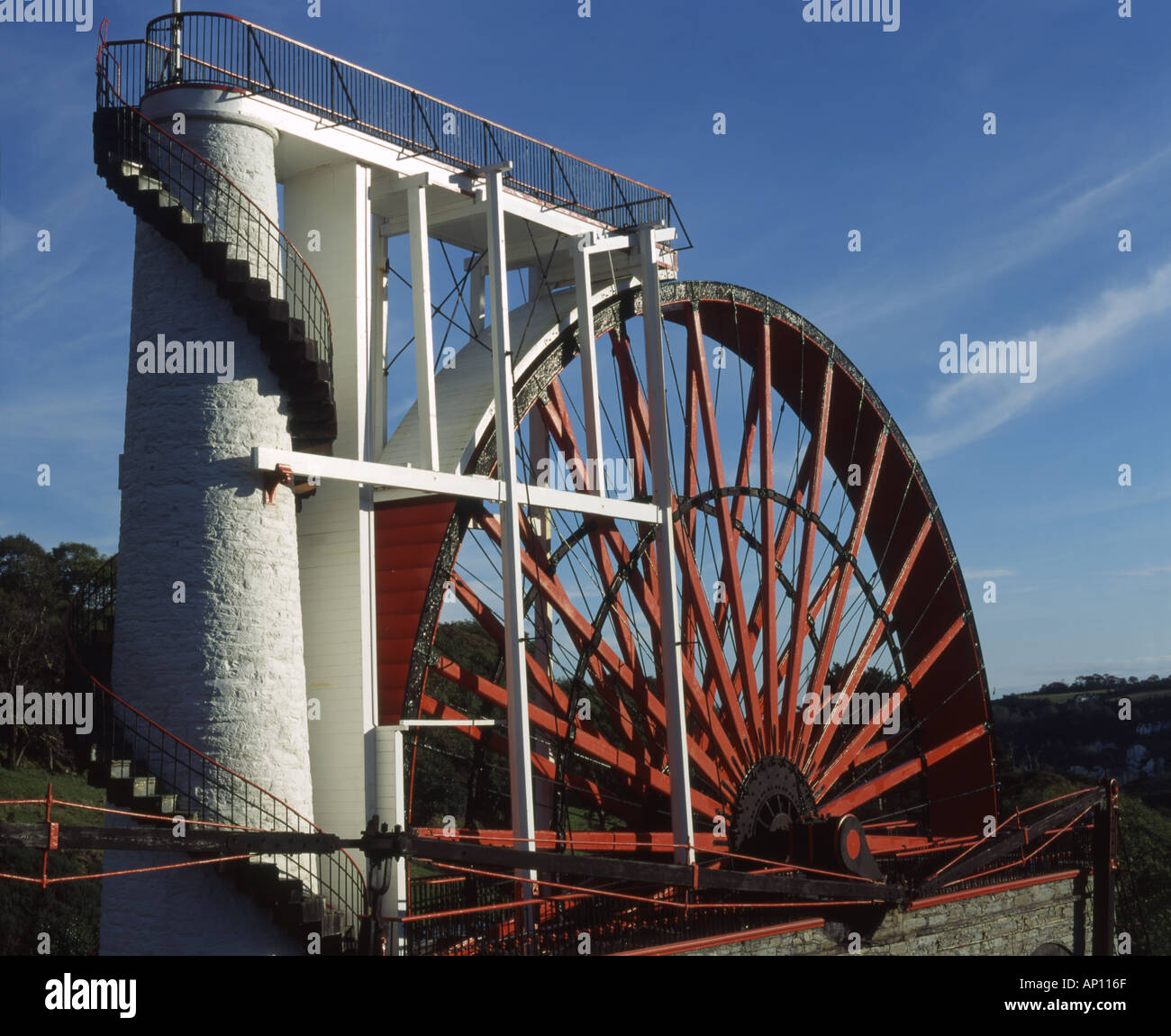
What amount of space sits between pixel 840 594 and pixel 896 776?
3428mm

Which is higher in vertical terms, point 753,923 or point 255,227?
point 255,227

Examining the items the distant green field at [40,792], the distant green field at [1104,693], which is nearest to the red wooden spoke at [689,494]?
the distant green field at [40,792]

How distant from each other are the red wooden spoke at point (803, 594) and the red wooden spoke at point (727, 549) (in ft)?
2.98

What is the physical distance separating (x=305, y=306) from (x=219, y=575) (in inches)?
137

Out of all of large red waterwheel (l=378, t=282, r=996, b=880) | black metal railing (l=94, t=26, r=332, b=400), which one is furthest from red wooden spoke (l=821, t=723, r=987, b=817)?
black metal railing (l=94, t=26, r=332, b=400)

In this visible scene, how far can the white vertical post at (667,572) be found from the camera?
757 inches

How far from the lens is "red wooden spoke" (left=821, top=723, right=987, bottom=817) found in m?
24.5

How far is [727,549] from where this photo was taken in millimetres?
22750

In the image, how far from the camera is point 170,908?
45.6ft

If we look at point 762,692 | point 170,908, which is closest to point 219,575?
point 170,908

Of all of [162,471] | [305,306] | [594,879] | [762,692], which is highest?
[305,306]
